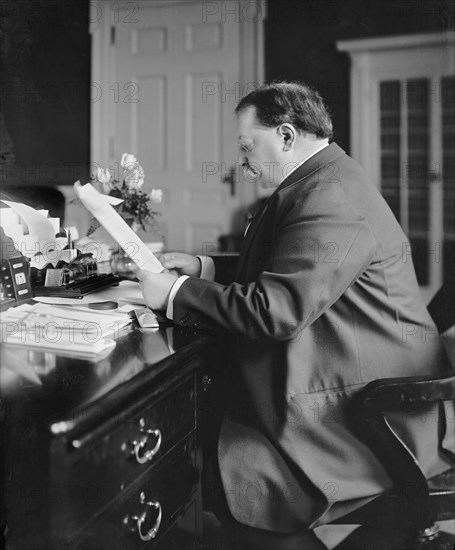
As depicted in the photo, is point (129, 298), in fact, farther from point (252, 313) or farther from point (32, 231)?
point (252, 313)

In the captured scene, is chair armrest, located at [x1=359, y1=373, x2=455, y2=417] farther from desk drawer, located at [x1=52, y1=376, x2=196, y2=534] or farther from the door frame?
the door frame

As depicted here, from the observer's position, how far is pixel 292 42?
5273 millimetres

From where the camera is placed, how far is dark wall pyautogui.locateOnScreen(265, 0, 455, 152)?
17.0 feet

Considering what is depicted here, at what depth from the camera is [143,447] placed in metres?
1.20

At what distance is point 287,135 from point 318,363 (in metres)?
0.63

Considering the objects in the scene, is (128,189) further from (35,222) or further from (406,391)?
(406,391)

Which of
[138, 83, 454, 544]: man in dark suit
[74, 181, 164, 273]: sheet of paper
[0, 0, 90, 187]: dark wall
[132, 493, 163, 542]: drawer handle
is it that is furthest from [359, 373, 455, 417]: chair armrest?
[0, 0, 90, 187]: dark wall

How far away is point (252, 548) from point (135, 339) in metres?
0.61

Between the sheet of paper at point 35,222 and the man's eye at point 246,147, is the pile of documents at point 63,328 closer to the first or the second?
the sheet of paper at point 35,222

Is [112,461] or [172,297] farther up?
[172,297]

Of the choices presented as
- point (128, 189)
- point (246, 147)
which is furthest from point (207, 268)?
point (246, 147)

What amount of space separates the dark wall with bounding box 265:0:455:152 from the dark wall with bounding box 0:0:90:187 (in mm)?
1638

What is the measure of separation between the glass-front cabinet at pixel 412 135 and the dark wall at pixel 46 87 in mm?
2273

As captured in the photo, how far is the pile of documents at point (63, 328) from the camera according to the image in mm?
1265
